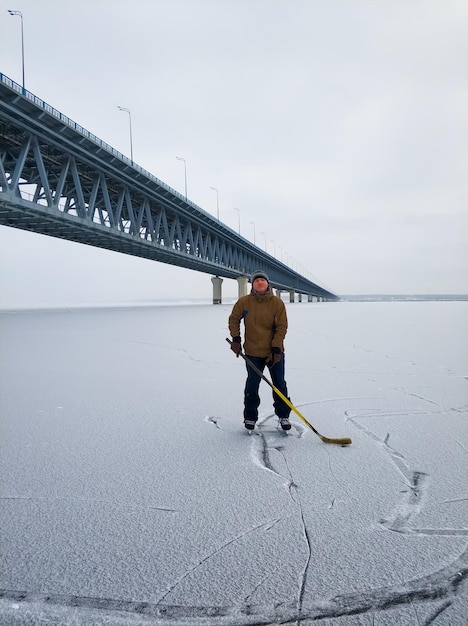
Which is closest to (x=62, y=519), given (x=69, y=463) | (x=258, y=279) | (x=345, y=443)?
(x=69, y=463)

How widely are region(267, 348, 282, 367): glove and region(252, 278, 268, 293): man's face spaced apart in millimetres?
656

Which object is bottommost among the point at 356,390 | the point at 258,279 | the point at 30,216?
the point at 356,390

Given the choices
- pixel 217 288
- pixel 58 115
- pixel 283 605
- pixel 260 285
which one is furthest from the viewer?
pixel 217 288

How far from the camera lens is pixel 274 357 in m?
4.19

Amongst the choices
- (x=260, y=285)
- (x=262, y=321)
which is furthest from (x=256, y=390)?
(x=260, y=285)

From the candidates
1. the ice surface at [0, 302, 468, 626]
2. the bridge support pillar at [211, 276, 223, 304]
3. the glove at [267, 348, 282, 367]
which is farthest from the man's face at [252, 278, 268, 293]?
the bridge support pillar at [211, 276, 223, 304]

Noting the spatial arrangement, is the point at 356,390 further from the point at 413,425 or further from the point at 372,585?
the point at 372,585

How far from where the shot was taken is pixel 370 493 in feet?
8.54

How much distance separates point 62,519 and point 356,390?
175 inches

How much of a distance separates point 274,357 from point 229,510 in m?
2.00

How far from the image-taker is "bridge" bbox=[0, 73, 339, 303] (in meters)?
22.4

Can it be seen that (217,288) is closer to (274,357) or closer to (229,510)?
(274,357)

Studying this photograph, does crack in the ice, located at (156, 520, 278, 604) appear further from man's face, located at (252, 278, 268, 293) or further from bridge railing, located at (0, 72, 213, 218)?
bridge railing, located at (0, 72, 213, 218)

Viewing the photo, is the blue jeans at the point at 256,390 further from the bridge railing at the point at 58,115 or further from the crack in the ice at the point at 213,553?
the bridge railing at the point at 58,115
